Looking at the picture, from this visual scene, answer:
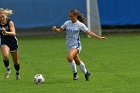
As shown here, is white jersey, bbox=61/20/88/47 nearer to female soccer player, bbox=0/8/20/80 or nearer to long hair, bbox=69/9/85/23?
long hair, bbox=69/9/85/23

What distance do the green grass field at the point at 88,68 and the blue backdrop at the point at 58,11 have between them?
272 inches

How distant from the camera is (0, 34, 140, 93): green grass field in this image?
13.5m

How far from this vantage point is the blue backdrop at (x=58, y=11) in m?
36.5

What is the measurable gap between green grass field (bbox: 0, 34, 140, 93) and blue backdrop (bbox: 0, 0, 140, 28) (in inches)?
272

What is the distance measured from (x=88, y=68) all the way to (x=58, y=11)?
19.0m

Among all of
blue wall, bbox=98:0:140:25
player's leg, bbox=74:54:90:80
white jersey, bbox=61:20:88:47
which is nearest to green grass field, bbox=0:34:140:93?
player's leg, bbox=74:54:90:80

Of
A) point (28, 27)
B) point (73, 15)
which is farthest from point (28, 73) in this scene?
point (28, 27)

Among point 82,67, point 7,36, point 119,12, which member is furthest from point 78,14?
point 119,12

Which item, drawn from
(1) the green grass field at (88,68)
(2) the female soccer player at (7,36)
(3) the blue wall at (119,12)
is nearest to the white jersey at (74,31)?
(1) the green grass field at (88,68)

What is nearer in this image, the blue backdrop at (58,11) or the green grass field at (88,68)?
the green grass field at (88,68)

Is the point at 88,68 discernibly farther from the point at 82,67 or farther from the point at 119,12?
the point at 119,12

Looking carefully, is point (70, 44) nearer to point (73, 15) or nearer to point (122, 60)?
point (73, 15)

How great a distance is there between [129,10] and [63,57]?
16.0m

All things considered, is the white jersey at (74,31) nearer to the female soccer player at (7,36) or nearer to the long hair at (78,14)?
the long hair at (78,14)
